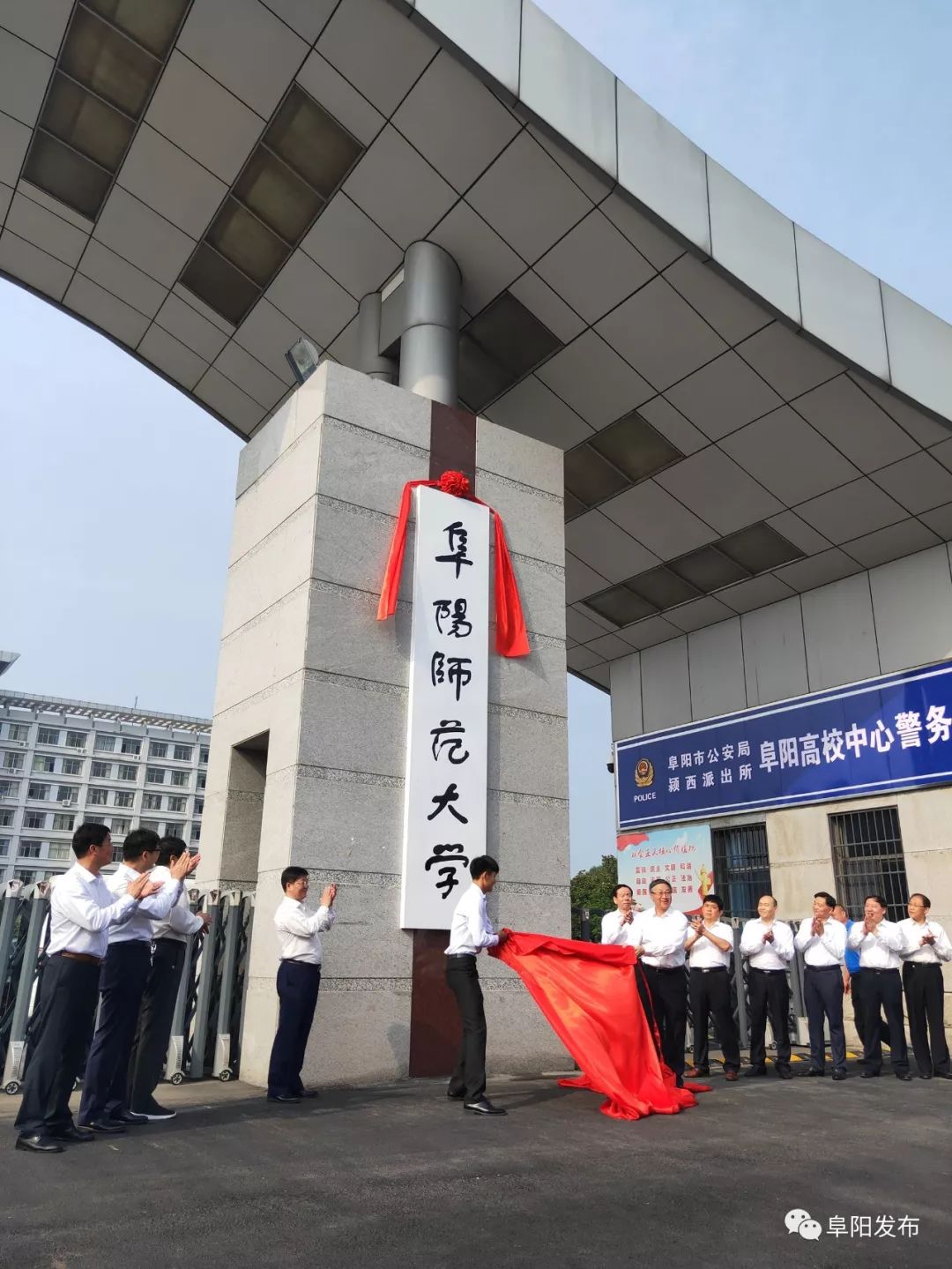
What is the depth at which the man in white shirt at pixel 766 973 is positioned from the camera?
348 inches

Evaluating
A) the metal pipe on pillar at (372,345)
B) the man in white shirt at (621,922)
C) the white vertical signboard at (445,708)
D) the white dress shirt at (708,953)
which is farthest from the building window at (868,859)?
the metal pipe on pillar at (372,345)

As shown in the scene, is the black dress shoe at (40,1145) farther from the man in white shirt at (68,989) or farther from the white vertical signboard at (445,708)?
the white vertical signboard at (445,708)

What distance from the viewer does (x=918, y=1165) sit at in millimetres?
4965

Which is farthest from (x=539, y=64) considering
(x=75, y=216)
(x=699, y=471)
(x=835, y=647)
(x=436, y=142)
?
(x=835, y=647)

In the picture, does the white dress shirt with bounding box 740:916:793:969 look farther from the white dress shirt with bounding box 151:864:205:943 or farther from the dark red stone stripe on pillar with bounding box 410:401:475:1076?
the white dress shirt with bounding box 151:864:205:943

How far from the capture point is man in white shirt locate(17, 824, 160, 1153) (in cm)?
504

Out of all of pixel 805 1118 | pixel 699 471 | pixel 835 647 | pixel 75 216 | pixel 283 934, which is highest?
→ pixel 75 216

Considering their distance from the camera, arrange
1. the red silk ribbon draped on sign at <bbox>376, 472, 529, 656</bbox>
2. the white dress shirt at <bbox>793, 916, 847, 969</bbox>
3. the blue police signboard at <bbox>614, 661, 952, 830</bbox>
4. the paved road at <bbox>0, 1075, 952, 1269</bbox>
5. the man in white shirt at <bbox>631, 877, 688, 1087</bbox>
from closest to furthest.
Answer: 1. the paved road at <bbox>0, 1075, 952, 1269</bbox>
2. the man in white shirt at <bbox>631, 877, 688, 1087</bbox>
3. the white dress shirt at <bbox>793, 916, 847, 969</bbox>
4. the red silk ribbon draped on sign at <bbox>376, 472, 529, 656</bbox>
5. the blue police signboard at <bbox>614, 661, 952, 830</bbox>

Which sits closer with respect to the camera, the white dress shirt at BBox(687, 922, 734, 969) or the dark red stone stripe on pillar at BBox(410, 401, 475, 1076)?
the dark red stone stripe on pillar at BBox(410, 401, 475, 1076)

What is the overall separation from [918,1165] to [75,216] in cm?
1303

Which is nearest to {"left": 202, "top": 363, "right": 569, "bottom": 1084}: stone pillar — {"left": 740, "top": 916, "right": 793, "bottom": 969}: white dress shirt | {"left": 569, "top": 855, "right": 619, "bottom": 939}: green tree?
{"left": 740, "top": 916, "right": 793, "bottom": 969}: white dress shirt

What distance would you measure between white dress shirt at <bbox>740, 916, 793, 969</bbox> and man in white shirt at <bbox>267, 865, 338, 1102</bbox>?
4.34m

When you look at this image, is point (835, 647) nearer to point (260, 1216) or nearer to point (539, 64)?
point (539, 64)

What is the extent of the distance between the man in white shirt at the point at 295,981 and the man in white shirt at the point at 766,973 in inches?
169
